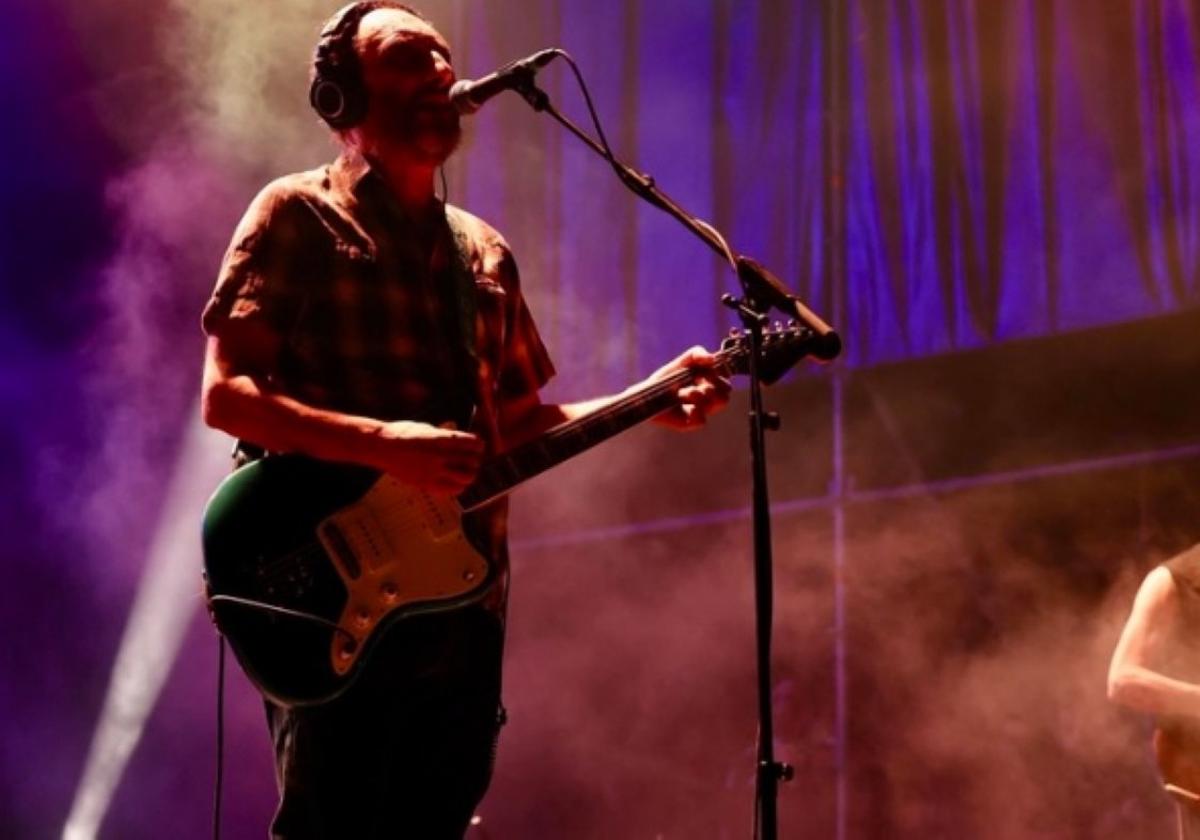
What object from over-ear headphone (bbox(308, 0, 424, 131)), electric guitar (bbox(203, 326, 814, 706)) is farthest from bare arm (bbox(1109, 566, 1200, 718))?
over-ear headphone (bbox(308, 0, 424, 131))

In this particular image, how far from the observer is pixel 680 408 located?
265cm

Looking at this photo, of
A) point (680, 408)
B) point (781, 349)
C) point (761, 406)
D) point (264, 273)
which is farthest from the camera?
point (680, 408)

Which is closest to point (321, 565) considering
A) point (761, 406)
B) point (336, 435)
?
point (336, 435)

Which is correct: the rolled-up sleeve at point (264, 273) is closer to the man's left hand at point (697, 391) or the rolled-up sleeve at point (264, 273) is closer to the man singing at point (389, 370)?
the man singing at point (389, 370)

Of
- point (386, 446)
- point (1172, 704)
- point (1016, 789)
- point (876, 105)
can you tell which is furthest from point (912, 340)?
point (386, 446)

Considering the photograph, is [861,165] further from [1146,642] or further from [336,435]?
[336,435]

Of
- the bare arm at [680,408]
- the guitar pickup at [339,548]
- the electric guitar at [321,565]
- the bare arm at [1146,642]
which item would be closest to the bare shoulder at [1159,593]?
the bare arm at [1146,642]

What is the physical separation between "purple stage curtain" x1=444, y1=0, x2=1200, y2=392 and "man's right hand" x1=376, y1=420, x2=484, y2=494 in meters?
3.46

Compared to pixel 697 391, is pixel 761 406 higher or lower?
lower

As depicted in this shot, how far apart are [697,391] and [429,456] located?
612mm

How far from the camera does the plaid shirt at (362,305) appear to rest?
7.80ft

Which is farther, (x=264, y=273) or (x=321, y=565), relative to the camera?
(x=264, y=273)

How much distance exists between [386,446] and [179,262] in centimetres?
502

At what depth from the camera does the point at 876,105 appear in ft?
18.6
